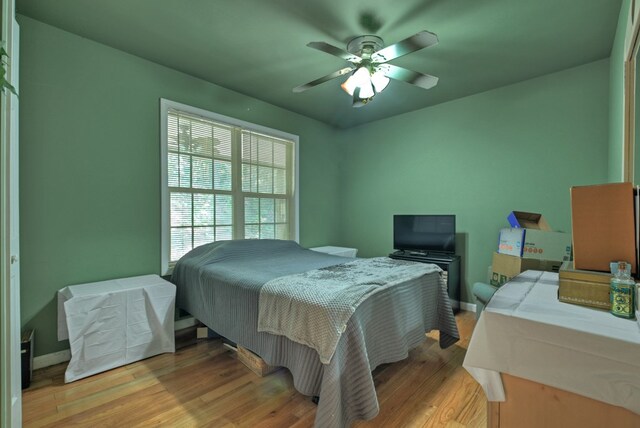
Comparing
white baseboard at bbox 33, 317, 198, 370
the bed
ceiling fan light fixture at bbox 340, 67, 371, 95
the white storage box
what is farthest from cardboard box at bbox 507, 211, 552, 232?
white baseboard at bbox 33, 317, 198, 370

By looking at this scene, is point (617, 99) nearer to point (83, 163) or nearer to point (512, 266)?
point (512, 266)

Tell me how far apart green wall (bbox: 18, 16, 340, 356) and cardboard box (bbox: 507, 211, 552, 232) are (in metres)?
3.46

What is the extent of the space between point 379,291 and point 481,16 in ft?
6.94

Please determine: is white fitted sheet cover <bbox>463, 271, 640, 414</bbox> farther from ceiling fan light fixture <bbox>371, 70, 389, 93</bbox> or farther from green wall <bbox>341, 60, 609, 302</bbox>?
green wall <bbox>341, 60, 609, 302</bbox>

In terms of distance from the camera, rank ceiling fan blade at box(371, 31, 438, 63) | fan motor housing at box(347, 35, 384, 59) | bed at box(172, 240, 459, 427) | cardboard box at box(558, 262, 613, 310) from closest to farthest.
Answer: cardboard box at box(558, 262, 613, 310), bed at box(172, 240, 459, 427), ceiling fan blade at box(371, 31, 438, 63), fan motor housing at box(347, 35, 384, 59)

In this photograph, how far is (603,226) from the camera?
0.98 m

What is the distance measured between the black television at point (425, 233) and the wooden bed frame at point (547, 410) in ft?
9.43

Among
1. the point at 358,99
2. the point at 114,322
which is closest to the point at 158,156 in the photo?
the point at 114,322

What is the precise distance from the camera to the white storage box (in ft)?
6.79

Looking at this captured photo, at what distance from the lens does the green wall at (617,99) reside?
6.58 ft

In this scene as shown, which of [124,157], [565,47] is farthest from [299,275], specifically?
[565,47]

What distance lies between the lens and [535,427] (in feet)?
2.73

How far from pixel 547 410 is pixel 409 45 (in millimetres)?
2024

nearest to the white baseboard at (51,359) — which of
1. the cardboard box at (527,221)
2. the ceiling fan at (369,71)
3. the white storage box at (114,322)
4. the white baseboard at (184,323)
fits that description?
the white storage box at (114,322)
